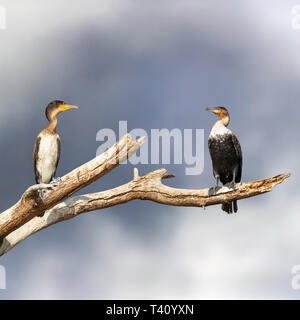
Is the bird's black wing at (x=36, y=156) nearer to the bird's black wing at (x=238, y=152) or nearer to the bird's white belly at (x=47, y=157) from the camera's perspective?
the bird's white belly at (x=47, y=157)

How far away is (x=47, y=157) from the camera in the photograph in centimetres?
859

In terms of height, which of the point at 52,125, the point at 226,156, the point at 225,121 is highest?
the point at 225,121

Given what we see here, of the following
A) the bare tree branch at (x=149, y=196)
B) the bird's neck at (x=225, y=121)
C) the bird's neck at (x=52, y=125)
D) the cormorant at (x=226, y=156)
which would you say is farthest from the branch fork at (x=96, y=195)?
the bird's neck at (x=225, y=121)

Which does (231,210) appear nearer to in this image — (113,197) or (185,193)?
(185,193)

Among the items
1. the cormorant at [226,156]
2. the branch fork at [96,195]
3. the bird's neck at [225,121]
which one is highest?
the bird's neck at [225,121]

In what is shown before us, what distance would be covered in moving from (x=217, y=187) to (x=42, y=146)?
3.34 meters

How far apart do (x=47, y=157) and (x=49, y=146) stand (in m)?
0.22

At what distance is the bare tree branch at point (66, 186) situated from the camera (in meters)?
6.78

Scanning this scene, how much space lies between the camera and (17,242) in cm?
799

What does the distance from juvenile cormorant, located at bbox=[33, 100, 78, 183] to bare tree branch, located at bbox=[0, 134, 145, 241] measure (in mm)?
1524

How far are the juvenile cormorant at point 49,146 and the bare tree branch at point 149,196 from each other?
1.15 meters

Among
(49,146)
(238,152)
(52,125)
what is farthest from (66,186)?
(238,152)

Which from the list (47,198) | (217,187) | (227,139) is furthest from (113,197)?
(227,139)

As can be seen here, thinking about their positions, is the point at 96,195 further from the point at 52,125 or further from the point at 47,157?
the point at 52,125
